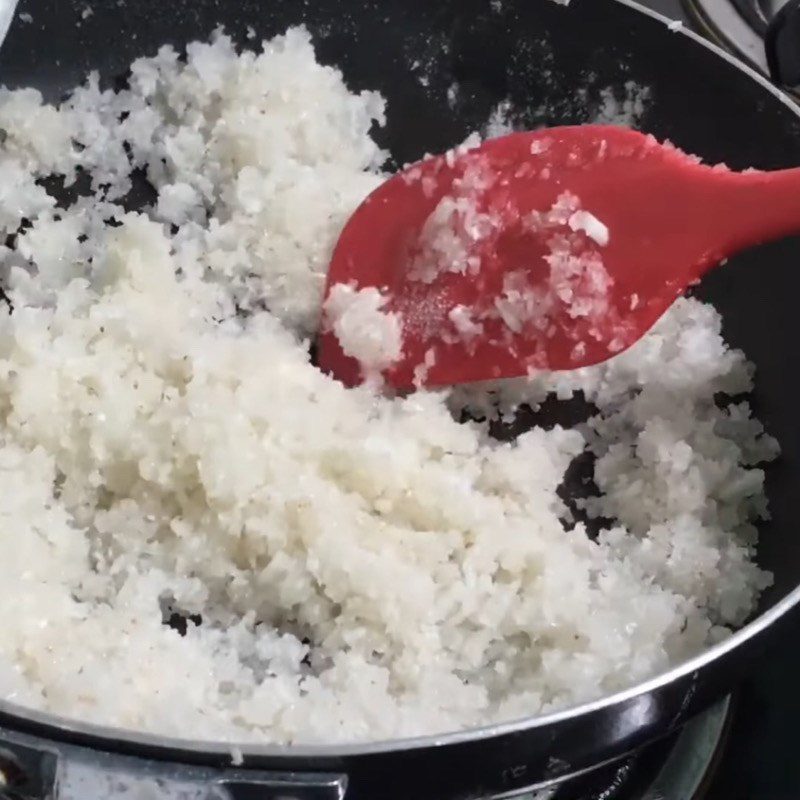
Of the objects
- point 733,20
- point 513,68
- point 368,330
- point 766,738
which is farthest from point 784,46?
point 766,738

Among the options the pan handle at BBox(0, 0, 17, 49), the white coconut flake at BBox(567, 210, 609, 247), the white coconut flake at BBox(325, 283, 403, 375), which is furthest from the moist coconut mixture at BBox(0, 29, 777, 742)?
the pan handle at BBox(0, 0, 17, 49)

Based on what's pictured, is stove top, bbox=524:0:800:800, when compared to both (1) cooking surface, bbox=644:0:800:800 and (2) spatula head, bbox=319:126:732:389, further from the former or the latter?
(2) spatula head, bbox=319:126:732:389

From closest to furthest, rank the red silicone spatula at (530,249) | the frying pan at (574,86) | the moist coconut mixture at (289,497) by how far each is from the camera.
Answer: the frying pan at (574,86) → the moist coconut mixture at (289,497) → the red silicone spatula at (530,249)

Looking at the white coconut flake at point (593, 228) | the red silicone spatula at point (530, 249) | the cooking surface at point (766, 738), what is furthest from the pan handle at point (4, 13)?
the cooking surface at point (766, 738)

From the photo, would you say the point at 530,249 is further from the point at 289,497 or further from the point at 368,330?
the point at 289,497

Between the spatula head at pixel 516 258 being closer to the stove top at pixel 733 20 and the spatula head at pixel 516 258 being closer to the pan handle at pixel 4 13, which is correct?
the stove top at pixel 733 20
